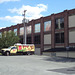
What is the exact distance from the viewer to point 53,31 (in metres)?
40.4

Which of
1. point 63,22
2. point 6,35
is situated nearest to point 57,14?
point 63,22

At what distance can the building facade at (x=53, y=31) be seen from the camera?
35.9 m

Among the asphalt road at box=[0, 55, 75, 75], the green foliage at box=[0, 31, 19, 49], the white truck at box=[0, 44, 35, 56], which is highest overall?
the green foliage at box=[0, 31, 19, 49]

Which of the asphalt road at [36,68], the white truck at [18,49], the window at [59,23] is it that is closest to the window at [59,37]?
the window at [59,23]

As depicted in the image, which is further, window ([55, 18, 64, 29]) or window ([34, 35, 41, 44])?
window ([34, 35, 41, 44])

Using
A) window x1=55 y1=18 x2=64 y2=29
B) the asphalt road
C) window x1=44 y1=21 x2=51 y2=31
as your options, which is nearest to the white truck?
window x1=55 y1=18 x2=64 y2=29

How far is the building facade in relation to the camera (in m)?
35.9

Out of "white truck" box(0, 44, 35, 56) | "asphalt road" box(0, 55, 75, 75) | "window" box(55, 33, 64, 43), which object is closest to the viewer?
"asphalt road" box(0, 55, 75, 75)

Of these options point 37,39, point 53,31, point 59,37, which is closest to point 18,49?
point 59,37

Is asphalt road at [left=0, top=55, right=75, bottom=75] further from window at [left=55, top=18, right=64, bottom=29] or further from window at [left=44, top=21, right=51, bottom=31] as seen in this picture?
window at [left=44, top=21, right=51, bottom=31]

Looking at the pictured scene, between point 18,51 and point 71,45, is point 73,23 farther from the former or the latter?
point 18,51

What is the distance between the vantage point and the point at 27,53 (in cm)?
3419

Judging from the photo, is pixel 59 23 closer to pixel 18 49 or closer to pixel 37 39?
pixel 37 39

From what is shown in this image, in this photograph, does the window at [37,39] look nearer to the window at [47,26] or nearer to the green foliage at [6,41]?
the window at [47,26]
